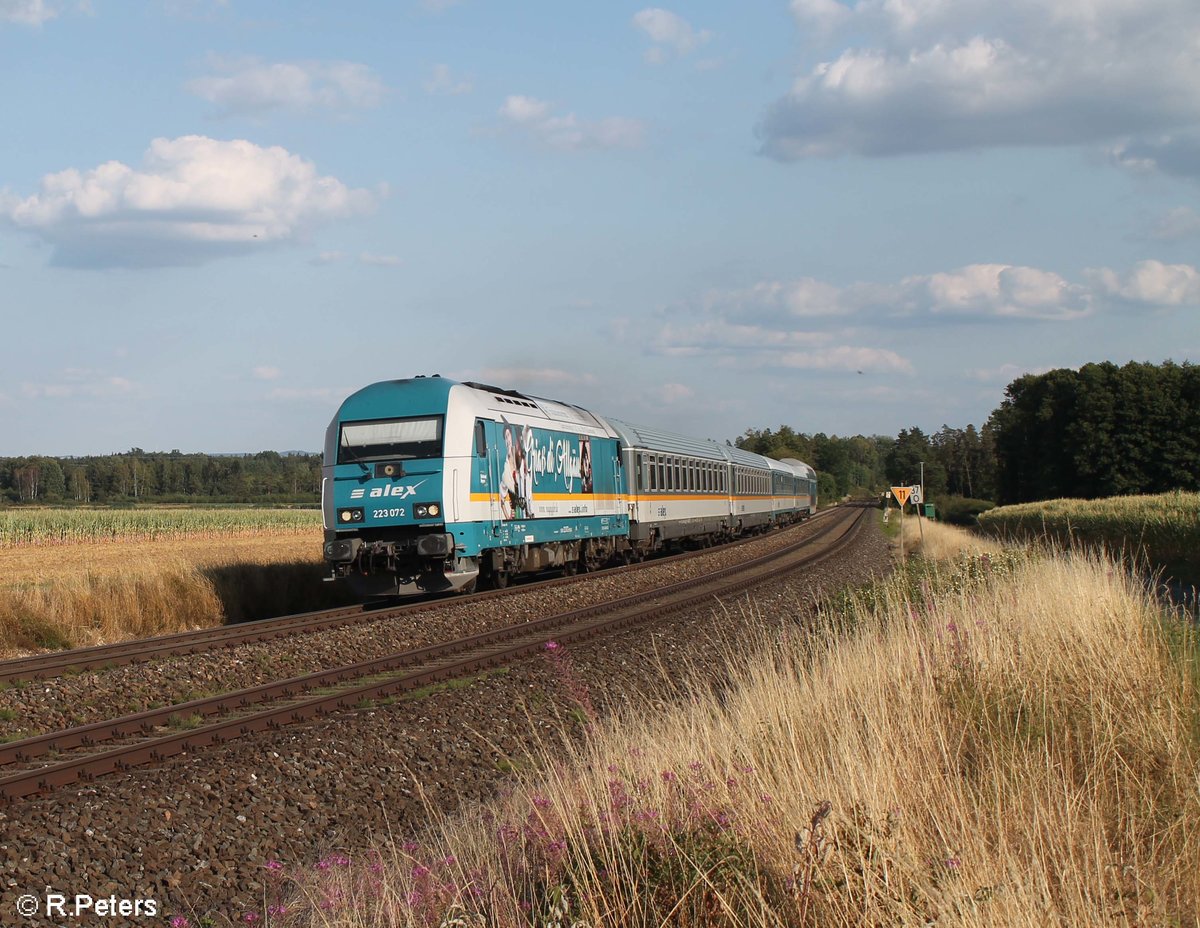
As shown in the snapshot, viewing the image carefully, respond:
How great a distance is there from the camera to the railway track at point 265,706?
25.0 ft

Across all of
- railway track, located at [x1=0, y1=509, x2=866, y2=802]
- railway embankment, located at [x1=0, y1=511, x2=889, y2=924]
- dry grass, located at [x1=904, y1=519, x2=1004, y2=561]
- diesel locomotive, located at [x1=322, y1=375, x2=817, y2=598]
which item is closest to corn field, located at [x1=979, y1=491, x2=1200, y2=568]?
dry grass, located at [x1=904, y1=519, x2=1004, y2=561]

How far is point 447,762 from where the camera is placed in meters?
8.02

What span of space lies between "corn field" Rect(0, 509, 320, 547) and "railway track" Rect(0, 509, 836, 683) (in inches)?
1359

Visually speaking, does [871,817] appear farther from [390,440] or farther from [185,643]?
[390,440]

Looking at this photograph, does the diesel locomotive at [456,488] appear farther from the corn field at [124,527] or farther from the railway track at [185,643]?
the corn field at [124,527]

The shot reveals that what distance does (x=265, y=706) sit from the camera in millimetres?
10078

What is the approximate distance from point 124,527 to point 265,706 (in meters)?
44.7

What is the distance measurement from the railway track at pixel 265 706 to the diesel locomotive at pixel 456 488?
2.37 metres

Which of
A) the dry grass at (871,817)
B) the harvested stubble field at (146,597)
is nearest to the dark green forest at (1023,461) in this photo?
the harvested stubble field at (146,597)

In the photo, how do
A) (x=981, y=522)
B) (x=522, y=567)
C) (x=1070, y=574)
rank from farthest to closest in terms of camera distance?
(x=981, y=522)
(x=522, y=567)
(x=1070, y=574)

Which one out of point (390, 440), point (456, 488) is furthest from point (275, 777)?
point (390, 440)

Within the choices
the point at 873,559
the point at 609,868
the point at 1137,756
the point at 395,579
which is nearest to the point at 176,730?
the point at 609,868

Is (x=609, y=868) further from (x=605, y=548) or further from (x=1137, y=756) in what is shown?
(x=605, y=548)

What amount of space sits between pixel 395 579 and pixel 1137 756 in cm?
1379
